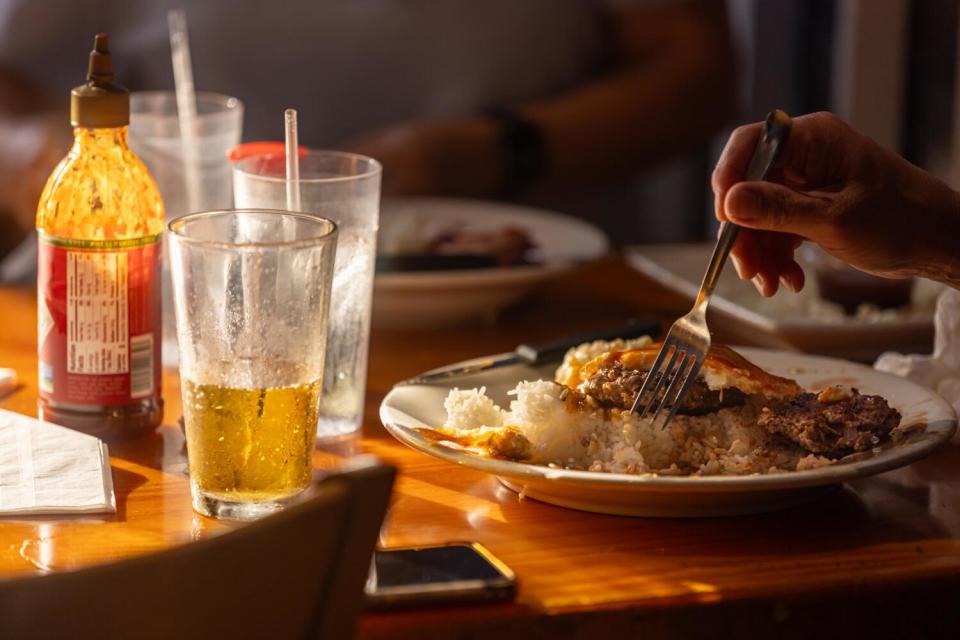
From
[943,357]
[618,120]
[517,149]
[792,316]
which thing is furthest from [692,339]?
[618,120]

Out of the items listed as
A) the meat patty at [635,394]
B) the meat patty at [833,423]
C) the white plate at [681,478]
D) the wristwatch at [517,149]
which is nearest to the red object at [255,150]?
the white plate at [681,478]

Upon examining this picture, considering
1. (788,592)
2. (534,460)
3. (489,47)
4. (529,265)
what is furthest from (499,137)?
(788,592)

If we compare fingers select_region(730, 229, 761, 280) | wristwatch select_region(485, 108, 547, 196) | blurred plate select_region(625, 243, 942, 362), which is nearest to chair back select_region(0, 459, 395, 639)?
fingers select_region(730, 229, 761, 280)

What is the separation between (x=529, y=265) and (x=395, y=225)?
0.73ft

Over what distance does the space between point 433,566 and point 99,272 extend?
43 cm

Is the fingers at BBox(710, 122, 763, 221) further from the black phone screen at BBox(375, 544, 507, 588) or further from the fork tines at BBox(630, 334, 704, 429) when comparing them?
the black phone screen at BBox(375, 544, 507, 588)

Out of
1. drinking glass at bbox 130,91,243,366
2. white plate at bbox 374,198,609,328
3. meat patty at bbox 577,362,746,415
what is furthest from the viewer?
white plate at bbox 374,198,609,328

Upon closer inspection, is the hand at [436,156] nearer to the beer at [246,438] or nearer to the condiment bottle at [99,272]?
the condiment bottle at [99,272]

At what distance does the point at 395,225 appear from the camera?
1.67m

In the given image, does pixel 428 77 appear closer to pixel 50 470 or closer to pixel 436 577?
pixel 50 470

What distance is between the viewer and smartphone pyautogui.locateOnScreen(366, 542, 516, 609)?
76 cm

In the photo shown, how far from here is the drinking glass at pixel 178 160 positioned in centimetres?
129

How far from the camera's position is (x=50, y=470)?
0.98 m

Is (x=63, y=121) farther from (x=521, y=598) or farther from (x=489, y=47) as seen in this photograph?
(x=521, y=598)
